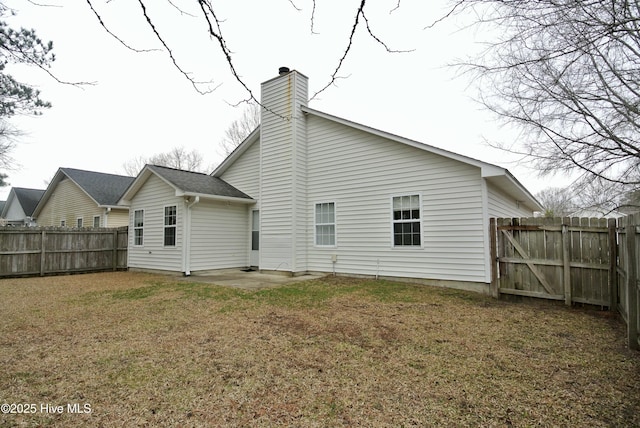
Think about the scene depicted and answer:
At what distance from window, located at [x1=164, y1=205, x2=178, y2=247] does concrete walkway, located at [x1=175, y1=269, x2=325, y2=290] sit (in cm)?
168

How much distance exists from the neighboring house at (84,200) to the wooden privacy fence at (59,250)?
4356mm

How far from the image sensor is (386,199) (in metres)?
9.23

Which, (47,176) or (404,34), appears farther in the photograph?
(47,176)

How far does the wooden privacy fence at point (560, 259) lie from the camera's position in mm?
5766

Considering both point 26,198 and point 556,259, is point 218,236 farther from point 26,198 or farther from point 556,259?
point 26,198

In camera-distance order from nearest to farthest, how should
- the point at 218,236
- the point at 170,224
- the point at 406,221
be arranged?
the point at 406,221
the point at 170,224
the point at 218,236

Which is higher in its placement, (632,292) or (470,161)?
(470,161)

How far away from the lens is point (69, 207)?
67.9 feet

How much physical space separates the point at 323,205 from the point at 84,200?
17.0 meters

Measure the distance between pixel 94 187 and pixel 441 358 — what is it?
21.9 metres

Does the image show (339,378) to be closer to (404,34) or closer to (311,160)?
(404,34)

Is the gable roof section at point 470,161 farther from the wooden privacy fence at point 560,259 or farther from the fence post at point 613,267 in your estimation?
the fence post at point 613,267

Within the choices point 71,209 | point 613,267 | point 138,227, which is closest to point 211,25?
point 613,267

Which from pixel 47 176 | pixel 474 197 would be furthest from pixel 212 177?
pixel 47 176
